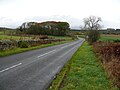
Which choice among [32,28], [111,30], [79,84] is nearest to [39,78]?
[79,84]

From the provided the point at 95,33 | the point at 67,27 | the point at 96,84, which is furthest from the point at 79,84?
the point at 67,27

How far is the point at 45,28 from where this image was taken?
112188 mm

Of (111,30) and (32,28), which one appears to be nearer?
(32,28)

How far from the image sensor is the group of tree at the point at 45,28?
103875mm

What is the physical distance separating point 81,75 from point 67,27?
118 meters

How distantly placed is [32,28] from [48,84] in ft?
312

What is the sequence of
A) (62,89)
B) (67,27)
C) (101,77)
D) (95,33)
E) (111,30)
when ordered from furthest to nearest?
(111,30) < (67,27) < (95,33) < (101,77) < (62,89)

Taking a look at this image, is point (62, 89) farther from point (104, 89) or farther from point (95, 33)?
point (95, 33)

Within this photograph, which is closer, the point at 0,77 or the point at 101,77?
the point at 0,77

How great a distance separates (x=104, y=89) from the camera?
8961 millimetres

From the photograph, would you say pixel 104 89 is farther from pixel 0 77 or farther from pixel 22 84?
pixel 0 77

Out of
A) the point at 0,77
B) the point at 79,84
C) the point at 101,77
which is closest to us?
the point at 79,84

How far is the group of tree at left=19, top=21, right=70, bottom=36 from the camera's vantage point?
104 m

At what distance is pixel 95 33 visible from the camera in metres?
57.0
